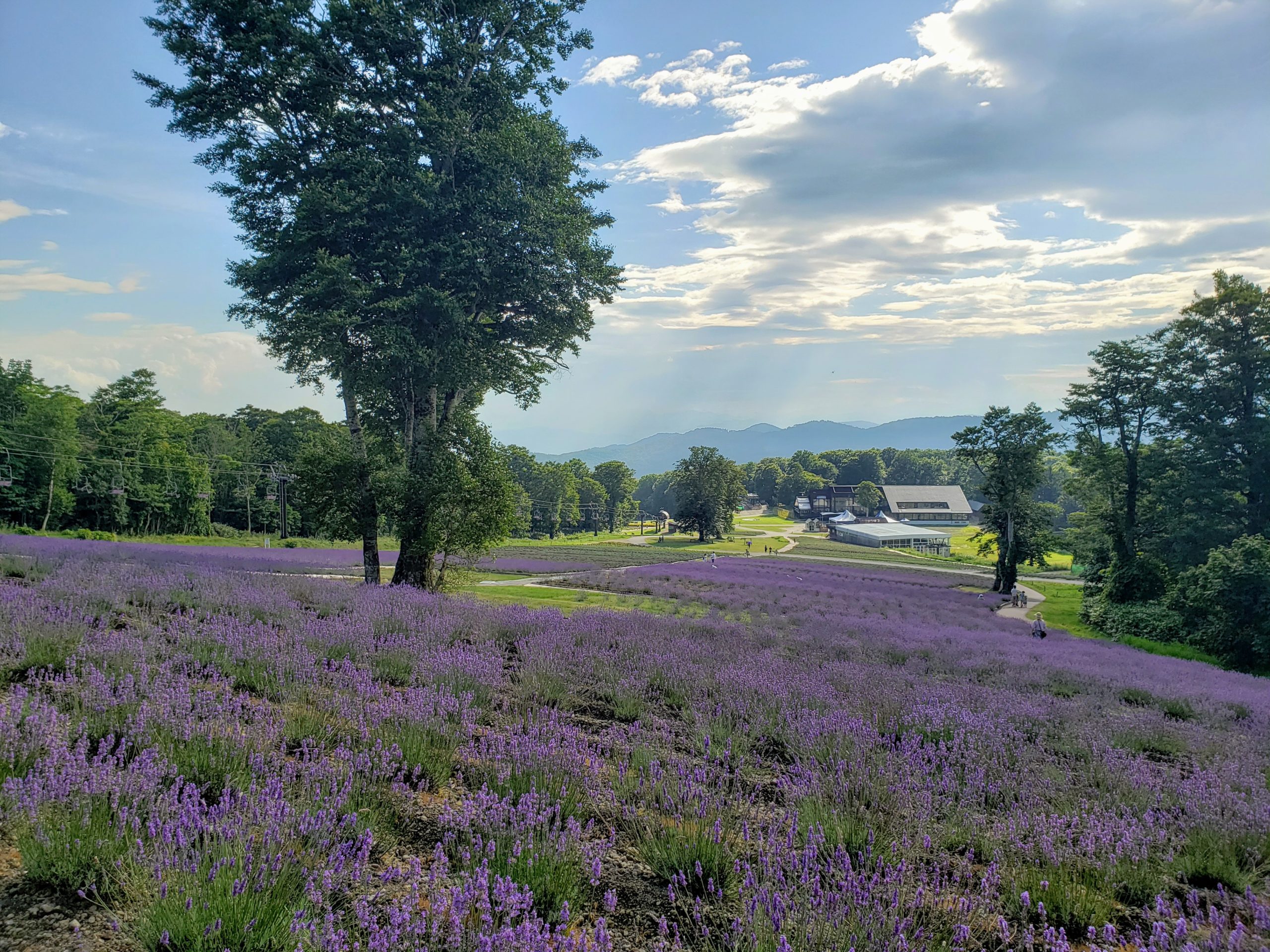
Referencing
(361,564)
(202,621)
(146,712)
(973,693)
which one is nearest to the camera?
(146,712)

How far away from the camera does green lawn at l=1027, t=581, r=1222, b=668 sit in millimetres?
25641

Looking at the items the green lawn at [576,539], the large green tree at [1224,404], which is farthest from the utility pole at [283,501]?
the large green tree at [1224,404]

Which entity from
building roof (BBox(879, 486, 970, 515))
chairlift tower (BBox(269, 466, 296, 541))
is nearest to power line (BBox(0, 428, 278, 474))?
chairlift tower (BBox(269, 466, 296, 541))

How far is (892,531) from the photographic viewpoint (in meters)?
94.6

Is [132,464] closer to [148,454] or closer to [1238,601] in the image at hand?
[148,454]

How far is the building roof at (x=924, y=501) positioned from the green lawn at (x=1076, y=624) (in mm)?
84427

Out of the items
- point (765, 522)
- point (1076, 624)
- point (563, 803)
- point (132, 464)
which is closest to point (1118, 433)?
point (1076, 624)

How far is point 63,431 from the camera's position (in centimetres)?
4816

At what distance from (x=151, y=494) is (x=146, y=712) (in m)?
62.9

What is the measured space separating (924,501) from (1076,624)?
108155 mm

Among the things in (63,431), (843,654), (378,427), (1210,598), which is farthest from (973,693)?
(63,431)

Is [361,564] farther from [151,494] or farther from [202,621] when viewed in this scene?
[151,494]

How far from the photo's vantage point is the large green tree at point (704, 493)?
3374 inches

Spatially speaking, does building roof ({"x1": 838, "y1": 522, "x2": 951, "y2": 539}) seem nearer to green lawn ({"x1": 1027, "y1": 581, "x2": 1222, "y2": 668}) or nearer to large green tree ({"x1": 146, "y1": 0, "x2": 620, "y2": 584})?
green lawn ({"x1": 1027, "y1": 581, "x2": 1222, "y2": 668})
